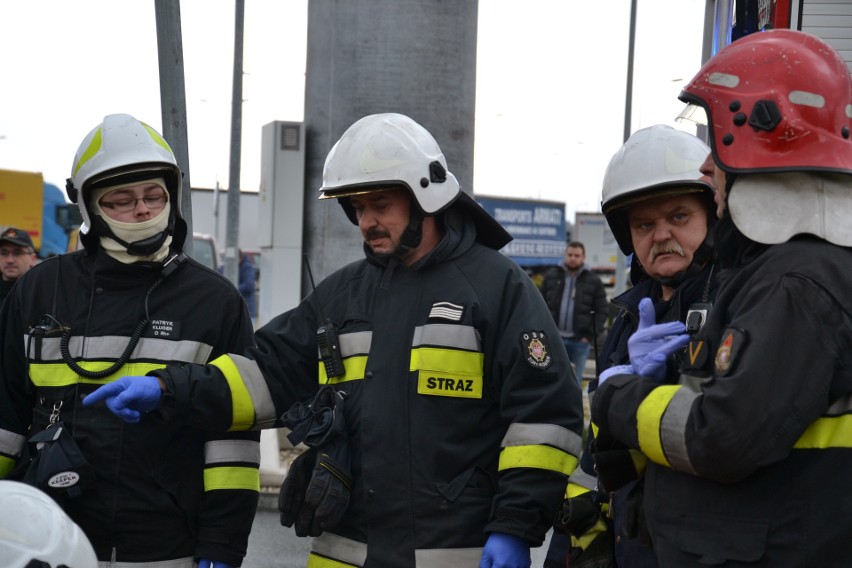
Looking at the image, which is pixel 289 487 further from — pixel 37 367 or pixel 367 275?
pixel 37 367

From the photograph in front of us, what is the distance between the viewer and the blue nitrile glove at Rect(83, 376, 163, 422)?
10.4ft

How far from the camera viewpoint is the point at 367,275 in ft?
11.1

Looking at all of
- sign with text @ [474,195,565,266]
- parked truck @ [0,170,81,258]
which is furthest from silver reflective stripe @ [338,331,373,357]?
sign with text @ [474,195,565,266]

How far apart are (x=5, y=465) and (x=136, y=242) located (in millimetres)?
853

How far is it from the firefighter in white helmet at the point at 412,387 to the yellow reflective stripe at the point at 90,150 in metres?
0.82

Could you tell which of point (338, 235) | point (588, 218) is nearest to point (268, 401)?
point (338, 235)

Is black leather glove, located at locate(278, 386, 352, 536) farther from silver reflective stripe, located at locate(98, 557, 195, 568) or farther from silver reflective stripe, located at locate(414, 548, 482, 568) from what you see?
silver reflective stripe, located at locate(98, 557, 195, 568)

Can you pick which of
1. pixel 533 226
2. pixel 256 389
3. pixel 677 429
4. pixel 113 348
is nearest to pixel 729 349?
pixel 677 429

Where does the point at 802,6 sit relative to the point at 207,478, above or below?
above

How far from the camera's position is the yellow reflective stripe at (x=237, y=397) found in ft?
10.9

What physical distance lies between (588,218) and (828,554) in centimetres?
3614

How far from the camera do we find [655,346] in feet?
8.46

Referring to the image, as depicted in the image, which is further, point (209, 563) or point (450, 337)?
point (209, 563)

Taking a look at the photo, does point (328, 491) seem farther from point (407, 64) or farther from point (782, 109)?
point (407, 64)
